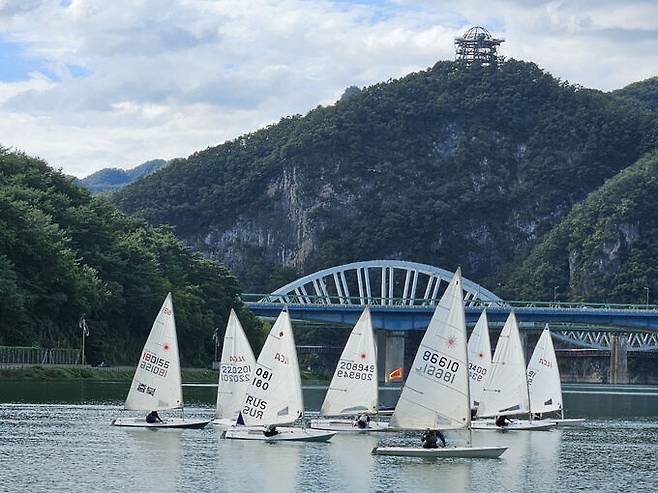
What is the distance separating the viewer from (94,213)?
158m

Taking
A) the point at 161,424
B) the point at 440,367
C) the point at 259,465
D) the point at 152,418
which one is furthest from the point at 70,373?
the point at 259,465

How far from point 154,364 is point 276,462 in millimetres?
15576

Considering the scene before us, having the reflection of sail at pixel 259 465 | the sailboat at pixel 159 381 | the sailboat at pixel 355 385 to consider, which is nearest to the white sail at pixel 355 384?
the sailboat at pixel 355 385

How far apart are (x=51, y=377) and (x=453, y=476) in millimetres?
61058

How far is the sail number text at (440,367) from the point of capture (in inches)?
2525

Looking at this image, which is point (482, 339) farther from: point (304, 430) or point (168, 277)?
point (168, 277)

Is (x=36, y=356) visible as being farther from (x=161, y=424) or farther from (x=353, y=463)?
(x=353, y=463)

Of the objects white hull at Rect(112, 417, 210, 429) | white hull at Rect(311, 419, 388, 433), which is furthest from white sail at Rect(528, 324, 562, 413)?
white hull at Rect(112, 417, 210, 429)

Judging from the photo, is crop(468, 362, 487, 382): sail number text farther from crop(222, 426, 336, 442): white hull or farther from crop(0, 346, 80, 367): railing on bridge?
crop(0, 346, 80, 367): railing on bridge

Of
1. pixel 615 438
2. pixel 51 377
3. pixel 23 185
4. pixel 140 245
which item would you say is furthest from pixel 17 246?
pixel 615 438

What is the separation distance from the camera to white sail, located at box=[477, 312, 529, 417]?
8744 cm

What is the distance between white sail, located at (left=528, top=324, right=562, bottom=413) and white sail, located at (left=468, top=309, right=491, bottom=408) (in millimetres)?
6371

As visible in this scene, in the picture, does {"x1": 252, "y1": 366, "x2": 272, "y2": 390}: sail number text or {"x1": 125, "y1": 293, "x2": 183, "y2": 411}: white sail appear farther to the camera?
{"x1": 125, "y1": 293, "x2": 183, "y2": 411}: white sail

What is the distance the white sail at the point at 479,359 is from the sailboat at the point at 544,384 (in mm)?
6354
